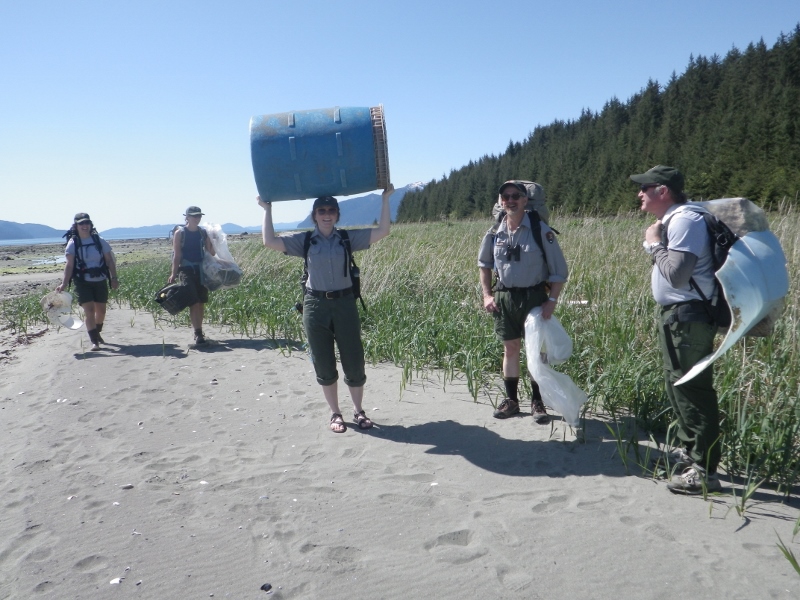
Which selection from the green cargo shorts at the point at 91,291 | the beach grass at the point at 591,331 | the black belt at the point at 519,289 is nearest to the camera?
the beach grass at the point at 591,331

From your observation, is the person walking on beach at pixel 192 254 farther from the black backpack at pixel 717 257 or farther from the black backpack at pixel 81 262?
the black backpack at pixel 717 257

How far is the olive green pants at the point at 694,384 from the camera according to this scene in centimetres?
268

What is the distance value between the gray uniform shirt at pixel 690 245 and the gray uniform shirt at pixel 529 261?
1.02 meters

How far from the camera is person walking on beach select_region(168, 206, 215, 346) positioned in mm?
6805

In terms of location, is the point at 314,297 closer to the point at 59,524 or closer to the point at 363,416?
the point at 363,416

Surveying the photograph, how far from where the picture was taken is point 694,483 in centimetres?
282

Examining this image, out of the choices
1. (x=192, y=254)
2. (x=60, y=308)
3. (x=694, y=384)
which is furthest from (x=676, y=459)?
(x=60, y=308)

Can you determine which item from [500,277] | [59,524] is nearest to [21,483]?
[59,524]

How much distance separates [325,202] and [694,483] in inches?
107

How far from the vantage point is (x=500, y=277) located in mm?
3873

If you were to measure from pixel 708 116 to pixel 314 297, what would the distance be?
5258 centimetres

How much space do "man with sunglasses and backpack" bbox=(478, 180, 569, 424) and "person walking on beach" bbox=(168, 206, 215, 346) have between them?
13.9ft

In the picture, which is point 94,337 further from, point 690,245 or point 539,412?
point 690,245

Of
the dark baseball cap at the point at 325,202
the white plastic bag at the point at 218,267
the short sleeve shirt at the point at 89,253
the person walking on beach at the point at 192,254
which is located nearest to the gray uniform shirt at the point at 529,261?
the dark baseball cap at the point at 325,202
